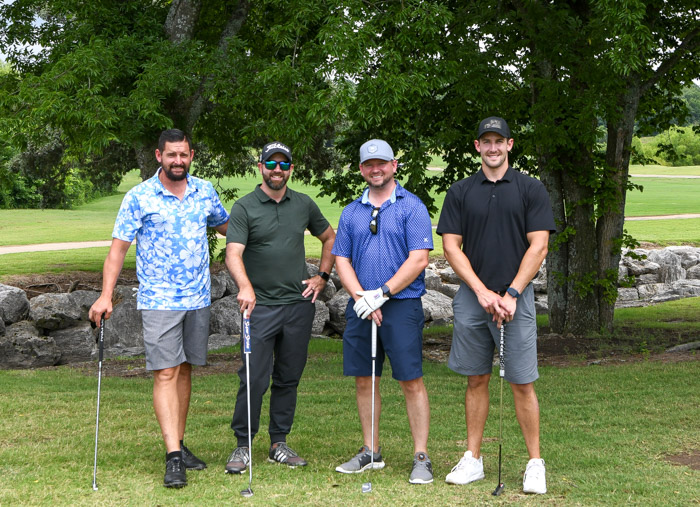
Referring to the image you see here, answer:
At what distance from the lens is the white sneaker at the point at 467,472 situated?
17.6 feet

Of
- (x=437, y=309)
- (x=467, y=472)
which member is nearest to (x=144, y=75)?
(x=467, y=472)

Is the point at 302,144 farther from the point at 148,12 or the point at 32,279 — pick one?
the point at 32,279

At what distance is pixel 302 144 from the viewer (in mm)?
11031

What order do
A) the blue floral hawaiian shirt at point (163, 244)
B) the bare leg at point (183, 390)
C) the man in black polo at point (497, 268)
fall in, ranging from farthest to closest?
the bare leg at point (183, 390) → the blue floral hawaiian shirt at point (163, 244) → the man in black polo at point (497, 268)

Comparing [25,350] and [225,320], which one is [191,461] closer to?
[25,350]

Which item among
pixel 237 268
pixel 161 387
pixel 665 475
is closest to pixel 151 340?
pixel 161 387

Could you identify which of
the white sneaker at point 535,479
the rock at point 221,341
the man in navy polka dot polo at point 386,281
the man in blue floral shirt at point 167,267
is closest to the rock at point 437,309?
the rock at point 221,341

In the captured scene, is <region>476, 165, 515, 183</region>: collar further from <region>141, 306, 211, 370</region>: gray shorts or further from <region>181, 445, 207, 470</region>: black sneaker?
<region>181, 445, 207, 470</region>: black sneaker

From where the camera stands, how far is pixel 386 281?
18.3 feet

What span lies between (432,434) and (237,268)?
7.80ft

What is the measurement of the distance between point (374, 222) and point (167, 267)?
1.39m

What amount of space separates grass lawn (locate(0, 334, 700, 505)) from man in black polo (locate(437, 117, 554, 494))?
1.32 feet

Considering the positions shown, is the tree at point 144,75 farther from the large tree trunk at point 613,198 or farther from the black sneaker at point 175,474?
the black sneaker at point 175,474

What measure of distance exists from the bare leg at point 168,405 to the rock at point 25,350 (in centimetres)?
845
